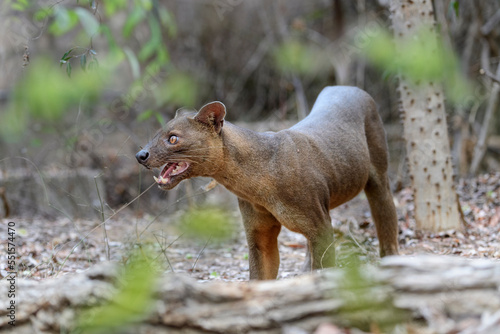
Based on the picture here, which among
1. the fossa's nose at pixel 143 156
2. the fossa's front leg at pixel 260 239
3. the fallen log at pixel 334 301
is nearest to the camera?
the fallen log at pixel 334 301

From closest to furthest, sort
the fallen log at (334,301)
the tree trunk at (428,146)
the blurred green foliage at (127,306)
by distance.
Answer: the blurred green foliage at (127,306), the fallen log at (334,301), the tree trunk at (428,146)

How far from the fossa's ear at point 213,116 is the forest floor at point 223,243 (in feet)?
3.31

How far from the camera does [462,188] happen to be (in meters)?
8.62

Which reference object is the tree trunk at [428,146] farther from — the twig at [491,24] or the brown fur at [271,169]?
the twig at [491,24]

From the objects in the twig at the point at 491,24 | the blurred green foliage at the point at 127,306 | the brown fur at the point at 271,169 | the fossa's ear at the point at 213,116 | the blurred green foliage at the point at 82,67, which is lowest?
the blurred green foliage at the point at 127,306

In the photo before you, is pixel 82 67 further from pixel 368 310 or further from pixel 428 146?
pixel 428 146

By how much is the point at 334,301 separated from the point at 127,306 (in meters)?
0.94

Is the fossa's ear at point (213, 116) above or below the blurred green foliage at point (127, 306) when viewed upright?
above

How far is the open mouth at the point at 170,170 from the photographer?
447 centimetres

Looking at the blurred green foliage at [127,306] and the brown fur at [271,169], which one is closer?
the blurred green foliage at [127,306]

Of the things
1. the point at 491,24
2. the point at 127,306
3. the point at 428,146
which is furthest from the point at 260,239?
the point at 491,24

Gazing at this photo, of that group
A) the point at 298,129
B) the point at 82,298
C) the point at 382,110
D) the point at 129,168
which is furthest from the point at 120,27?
the point at 82,298

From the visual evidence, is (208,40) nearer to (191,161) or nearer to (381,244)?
(381,244)

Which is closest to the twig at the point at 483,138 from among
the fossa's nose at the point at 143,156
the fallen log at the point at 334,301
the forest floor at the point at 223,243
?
the forest floor at the point at 223,243
